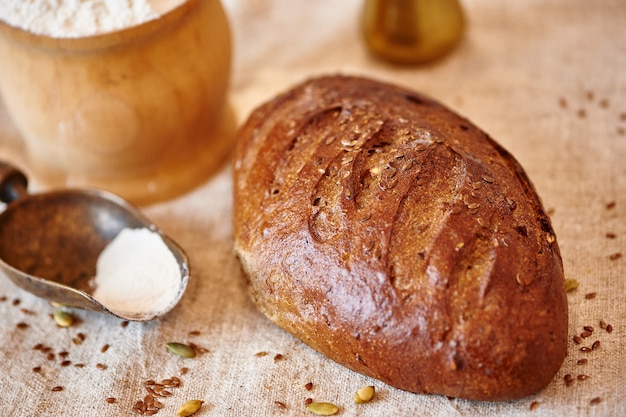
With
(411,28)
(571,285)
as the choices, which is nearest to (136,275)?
(571,285)

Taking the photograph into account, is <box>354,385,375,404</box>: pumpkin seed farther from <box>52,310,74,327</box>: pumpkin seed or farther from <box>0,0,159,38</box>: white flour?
<box>0,0,159,38</box>: white flour

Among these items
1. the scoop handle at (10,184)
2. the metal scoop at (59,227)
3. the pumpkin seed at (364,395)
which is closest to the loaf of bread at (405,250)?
the pumpkin seed at (364,395)

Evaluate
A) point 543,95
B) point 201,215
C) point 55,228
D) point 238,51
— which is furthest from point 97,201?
point 543,95

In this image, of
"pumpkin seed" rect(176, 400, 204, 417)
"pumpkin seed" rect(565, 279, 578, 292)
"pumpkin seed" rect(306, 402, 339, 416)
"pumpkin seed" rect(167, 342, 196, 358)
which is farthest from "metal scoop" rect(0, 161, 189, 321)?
"pumpkin seed" rect(565, 279, 578, 292)

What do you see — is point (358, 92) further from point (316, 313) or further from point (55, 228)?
point (55, 228)

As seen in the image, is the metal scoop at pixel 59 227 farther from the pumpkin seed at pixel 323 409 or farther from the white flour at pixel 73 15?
the pumpkin seed at pixel 323 409
